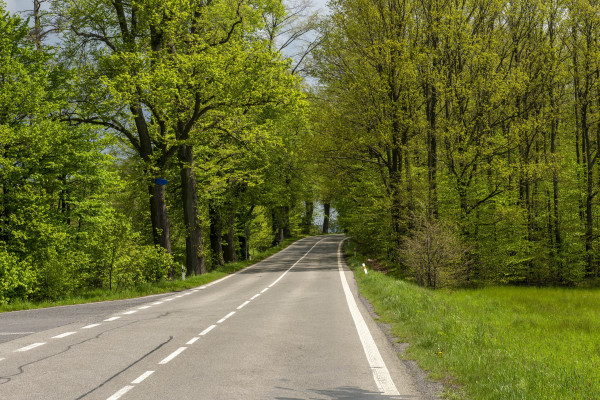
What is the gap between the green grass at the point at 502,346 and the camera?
568cm

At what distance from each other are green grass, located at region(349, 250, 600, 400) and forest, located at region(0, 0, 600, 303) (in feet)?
19.0

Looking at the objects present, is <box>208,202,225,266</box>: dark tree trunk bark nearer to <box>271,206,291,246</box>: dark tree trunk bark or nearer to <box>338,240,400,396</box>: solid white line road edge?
<box>271,206,291,246</box>: dark tree trunk bark

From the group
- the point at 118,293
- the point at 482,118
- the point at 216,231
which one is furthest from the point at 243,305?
the point at 216,231

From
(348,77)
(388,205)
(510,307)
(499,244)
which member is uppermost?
(348,77)

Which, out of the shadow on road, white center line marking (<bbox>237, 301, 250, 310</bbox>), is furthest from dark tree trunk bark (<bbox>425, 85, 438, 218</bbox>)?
the shadow on road

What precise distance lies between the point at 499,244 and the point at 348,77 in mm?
12672

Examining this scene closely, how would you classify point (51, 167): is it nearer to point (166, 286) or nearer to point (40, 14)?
point (166, 286)

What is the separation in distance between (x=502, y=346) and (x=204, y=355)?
15.6ft

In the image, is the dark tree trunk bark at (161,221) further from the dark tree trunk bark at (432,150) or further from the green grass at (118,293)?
the dark tree trunk bark at (432,150)

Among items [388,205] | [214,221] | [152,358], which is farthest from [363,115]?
[152,358]

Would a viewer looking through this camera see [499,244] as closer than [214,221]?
Yes

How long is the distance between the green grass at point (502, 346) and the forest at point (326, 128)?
5781 mm

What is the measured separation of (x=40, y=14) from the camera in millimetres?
22141

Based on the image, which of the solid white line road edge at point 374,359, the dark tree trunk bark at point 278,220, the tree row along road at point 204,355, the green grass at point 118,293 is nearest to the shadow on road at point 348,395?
the tree row along road at point 204,355
